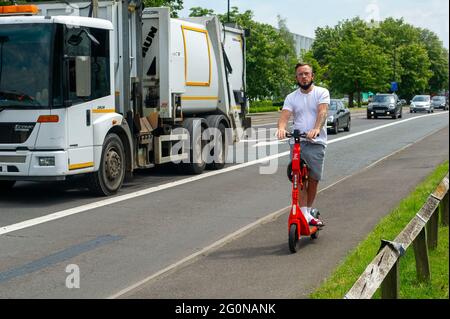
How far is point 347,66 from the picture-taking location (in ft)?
300

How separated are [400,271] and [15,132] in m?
6.61

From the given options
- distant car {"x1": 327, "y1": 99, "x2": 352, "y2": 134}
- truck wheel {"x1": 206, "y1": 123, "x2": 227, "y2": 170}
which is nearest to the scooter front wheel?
truck wheel {"x1": 206, "y1": 123, "x2": 227, "y2": 170}

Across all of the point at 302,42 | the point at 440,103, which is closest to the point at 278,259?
the point at 440,103

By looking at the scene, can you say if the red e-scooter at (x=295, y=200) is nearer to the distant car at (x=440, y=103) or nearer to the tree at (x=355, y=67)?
the distant car at (x=440, y=103)

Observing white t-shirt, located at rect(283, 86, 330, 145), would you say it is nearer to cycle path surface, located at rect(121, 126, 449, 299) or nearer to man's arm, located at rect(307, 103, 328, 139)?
man's arm, located at rect(307, 103, 328, 139)

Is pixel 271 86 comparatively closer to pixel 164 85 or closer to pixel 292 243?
pixel 164 85

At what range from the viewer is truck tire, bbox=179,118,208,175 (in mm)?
15086

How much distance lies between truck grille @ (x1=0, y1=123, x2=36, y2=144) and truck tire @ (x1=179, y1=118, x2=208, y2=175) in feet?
15.4

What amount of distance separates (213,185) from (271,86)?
46395 mm

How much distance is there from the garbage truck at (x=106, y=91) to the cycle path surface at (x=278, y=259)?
11.5 feet

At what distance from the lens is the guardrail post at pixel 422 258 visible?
6062 millimetres

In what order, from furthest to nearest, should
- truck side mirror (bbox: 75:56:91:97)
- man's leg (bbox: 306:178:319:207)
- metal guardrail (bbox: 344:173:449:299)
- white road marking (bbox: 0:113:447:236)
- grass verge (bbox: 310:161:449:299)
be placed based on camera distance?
truck side mirror (bbox: 75:56:91:97) < white road marking (bbox: 0:113:447:236) < man's leg (bbox: 306:178:319:207) < grass verge (bbox: 310:161:449:299) < metal guardrail (bbox: 344:173:449:299)

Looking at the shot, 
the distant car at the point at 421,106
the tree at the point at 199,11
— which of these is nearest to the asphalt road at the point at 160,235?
the tree at the point at 199,11
